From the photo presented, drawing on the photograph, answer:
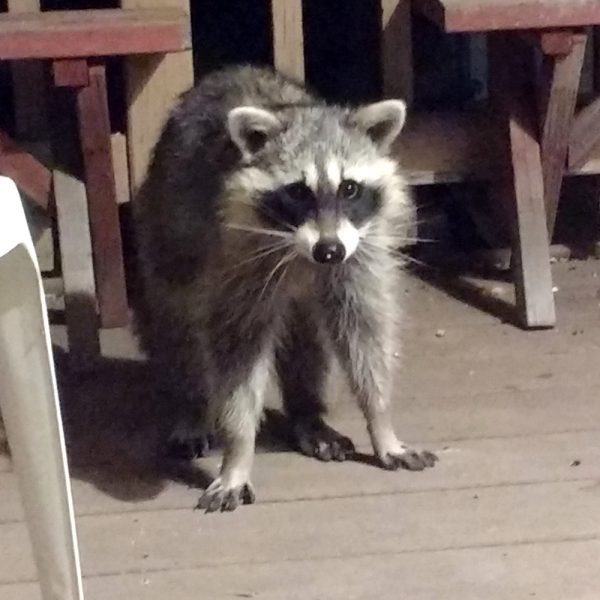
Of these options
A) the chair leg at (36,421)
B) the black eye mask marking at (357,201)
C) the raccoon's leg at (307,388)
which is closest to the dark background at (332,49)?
the raccoon's leg at (307,388)

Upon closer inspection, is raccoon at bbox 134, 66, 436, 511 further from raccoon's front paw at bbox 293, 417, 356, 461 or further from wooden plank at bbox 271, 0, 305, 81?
wooden plank at bbox 271, 0, 305, 81

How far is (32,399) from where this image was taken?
1193 mm

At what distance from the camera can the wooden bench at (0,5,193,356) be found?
6.96 ft

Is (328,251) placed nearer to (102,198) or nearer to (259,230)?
(259,230)

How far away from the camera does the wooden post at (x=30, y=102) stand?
261 cm

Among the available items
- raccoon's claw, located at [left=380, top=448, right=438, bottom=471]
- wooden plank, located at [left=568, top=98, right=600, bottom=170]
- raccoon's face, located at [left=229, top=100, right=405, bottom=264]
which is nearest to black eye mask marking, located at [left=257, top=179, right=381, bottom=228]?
raccoon's face, located at [left=229, top=100, right=405, bottom=264]

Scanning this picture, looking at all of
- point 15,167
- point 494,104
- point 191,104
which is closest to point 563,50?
point 494,104

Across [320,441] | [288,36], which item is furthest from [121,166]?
[320,441]

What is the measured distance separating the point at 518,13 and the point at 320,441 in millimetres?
776

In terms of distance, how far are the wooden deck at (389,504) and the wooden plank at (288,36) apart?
0.59 meters

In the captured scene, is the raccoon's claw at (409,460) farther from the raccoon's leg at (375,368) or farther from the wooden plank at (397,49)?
the wooden plank at (397,49)

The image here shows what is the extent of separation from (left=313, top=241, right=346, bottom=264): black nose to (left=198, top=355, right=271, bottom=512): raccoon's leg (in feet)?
0.77

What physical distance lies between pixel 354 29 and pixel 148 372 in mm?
1087

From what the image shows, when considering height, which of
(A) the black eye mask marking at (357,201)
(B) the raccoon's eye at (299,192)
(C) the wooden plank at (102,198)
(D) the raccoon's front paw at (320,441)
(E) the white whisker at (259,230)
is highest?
(B) the raccoon's eye at (299,192)
